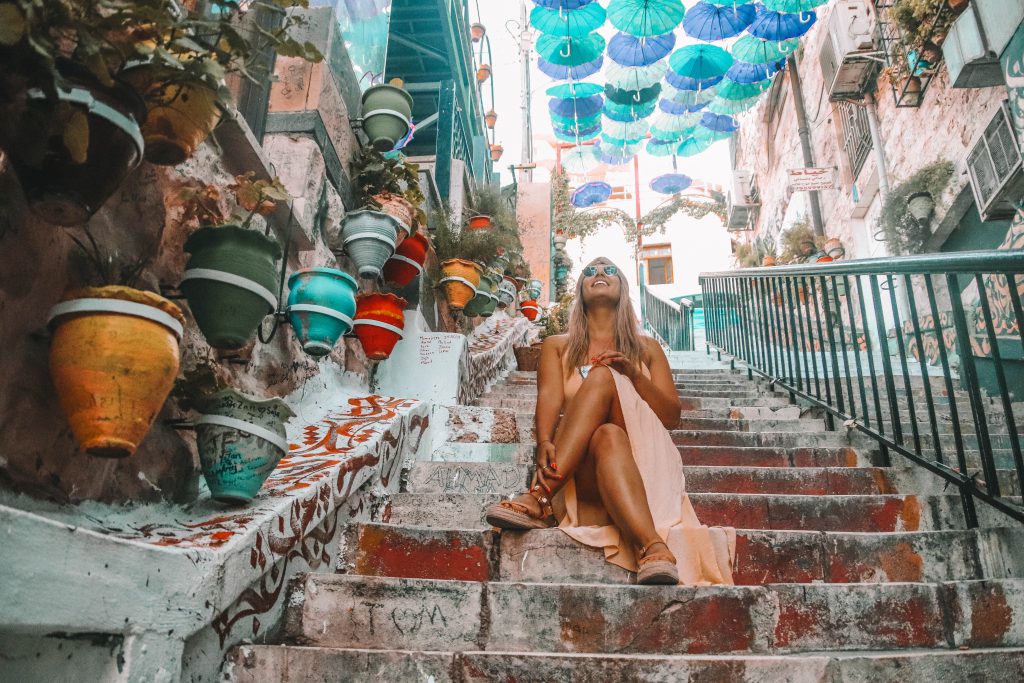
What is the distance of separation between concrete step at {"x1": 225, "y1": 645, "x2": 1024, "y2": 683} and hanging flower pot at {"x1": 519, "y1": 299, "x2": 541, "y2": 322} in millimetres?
7160

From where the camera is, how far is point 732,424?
141 inches

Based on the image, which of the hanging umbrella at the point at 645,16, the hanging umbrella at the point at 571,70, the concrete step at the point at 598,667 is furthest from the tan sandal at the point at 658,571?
the hanging umbrella at the point at 571,70

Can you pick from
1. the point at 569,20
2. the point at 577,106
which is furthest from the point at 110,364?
the point at 577,106

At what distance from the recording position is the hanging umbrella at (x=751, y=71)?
36.8 ft

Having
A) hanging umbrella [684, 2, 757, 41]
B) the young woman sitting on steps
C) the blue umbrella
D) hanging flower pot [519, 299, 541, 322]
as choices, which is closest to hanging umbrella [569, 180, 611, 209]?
the blue umbrella

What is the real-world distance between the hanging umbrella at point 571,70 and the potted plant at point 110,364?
476 inches

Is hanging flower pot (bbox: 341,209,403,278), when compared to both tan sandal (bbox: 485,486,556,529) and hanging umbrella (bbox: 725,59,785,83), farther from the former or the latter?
hanging umbrella (bbox: 725,59,785,83)

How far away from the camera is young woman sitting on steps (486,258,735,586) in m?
1.77

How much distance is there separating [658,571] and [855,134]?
10.8m

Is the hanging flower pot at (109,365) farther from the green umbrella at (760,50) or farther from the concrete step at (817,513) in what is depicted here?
the green umbrella at (760,50)

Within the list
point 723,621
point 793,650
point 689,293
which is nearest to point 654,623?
point 723,621

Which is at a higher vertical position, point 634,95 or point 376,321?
point 634,95

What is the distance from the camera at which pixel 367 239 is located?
9.05 ft

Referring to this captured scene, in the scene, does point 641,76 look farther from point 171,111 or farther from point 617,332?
point 171,111
